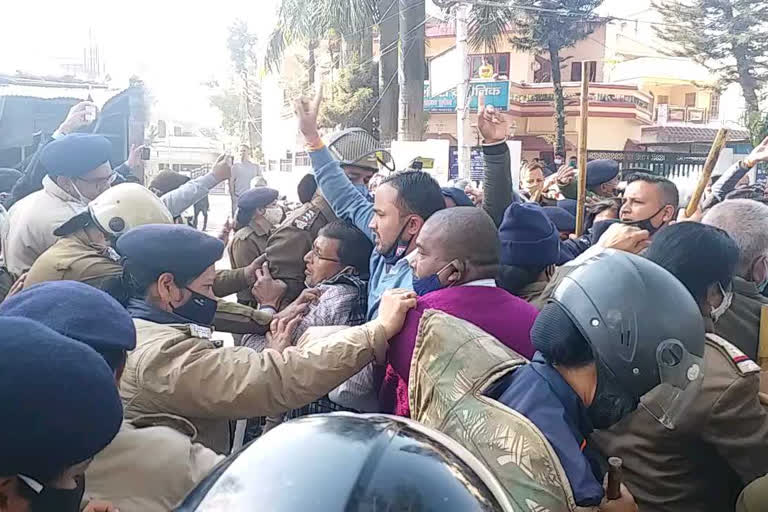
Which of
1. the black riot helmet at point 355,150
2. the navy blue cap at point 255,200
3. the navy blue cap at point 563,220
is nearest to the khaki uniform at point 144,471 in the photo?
the black riot helmet at point 355,150

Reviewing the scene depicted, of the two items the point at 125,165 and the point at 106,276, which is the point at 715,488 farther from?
the point at 125,165

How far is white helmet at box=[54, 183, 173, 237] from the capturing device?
3.09m

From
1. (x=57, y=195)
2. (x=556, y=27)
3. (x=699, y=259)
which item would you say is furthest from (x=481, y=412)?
(x=556, y=27)

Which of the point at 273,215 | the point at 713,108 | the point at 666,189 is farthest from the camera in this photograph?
the point at 713,108

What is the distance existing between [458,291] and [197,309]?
0.92 metres

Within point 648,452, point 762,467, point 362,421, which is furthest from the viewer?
point 648,452

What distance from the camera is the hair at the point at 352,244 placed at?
3295 millimetres

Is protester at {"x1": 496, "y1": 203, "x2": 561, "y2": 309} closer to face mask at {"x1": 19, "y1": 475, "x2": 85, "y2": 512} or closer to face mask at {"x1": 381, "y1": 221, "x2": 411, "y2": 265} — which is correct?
face mask at {"x1": 381, "y1": 221, "x2": 411, "y2": 265}

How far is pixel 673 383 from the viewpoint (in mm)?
1776

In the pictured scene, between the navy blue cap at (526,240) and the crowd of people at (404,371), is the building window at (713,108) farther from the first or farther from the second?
the navy blue cap at (526,240)

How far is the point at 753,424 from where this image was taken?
1.91 m

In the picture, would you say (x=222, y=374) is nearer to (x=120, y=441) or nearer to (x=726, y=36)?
(x=120, y=441)

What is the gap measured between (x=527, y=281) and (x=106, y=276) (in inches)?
69.5

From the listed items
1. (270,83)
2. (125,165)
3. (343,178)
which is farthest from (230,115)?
(343,178)
